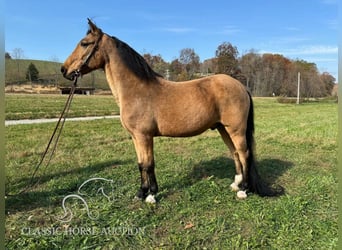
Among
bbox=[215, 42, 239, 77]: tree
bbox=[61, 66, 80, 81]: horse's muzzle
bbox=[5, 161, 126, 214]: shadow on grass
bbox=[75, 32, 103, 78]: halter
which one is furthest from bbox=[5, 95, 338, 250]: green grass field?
bbox=[215, 42, 239, 77]: tree

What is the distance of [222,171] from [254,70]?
18546 millimetres

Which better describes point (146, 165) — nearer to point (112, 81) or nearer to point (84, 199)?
point (84, 199)

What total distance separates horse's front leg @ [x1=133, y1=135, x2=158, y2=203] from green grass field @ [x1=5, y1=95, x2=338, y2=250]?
15 cm

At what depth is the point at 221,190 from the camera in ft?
13.2

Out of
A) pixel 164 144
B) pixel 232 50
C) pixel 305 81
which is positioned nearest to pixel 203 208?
pixel 164 144

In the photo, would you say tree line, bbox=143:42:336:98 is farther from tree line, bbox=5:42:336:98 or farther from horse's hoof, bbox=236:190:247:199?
horse's hoof, bbox=236:190:247:199

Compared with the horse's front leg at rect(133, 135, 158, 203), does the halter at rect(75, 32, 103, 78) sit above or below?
above

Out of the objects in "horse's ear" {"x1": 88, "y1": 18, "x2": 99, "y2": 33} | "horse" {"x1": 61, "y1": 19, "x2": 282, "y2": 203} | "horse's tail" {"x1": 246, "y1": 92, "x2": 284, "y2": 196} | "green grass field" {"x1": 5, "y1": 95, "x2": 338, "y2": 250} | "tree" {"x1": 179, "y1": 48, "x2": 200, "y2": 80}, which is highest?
"tree" {"x1": 179, "y1": 48, "x2": 200, "y2": 80}

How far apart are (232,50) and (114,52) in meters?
7.19

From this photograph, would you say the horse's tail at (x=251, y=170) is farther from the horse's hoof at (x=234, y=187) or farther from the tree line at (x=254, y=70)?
the tree line at (x=254, y=70)

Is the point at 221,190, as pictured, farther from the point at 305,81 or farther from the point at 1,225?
the point at 305,81

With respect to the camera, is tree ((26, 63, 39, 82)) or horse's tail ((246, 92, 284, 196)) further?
tree ((26, 63, 39, 82))

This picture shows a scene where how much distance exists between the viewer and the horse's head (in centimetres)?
337

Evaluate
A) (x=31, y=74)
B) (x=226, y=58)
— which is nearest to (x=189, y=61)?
(x=226, y=58)
